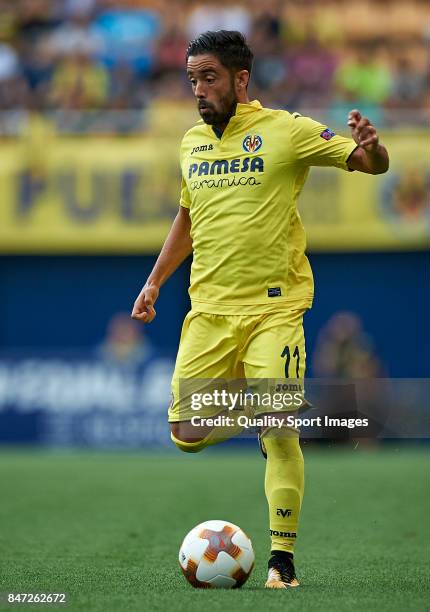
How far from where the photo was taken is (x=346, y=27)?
19.1 metres

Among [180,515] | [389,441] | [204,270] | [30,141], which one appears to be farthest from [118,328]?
[204,270]

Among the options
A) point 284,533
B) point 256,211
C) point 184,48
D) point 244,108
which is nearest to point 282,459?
point 284,533

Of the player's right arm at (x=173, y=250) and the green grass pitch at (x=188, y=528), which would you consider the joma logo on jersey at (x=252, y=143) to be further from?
the green grass pitch at (x=188, y=528)

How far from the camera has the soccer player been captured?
17.7 feet

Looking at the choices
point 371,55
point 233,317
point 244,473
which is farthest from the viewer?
point 371,55

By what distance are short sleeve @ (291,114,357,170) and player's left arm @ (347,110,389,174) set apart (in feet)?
0.21

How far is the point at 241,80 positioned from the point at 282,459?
1721mm

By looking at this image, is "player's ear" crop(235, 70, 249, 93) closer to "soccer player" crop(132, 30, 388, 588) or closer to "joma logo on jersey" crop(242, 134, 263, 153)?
"soccer player" crop(132, 30, 388, 588)

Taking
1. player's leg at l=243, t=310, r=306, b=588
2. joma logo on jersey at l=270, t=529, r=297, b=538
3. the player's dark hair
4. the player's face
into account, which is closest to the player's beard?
the player's face

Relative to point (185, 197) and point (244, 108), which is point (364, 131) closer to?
point (244, 108)

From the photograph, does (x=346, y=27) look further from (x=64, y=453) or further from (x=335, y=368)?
(x=64, y=453)

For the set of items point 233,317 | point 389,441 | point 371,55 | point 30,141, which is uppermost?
point 371,55

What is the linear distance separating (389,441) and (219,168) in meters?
11.8

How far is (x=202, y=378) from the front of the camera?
18.2 feet
